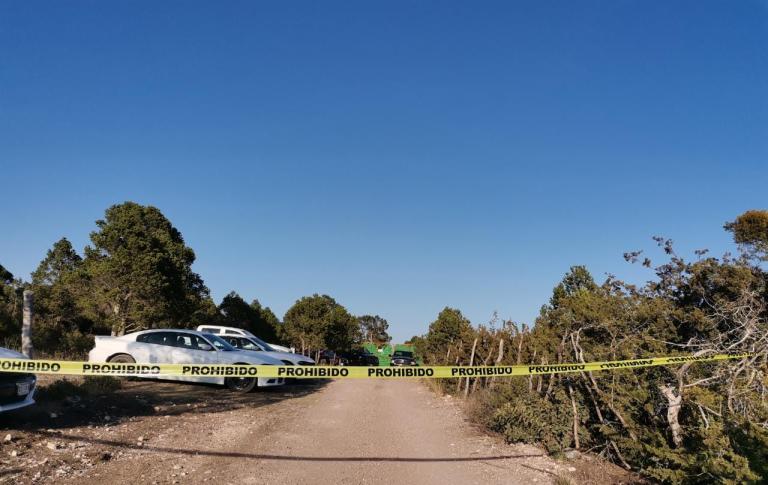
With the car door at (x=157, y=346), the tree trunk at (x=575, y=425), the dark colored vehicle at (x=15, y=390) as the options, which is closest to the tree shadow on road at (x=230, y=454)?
the dark colored vehicle at (x=15, y=390)

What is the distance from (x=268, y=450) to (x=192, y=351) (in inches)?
249

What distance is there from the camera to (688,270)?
11.4m

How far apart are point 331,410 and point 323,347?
34.6 m

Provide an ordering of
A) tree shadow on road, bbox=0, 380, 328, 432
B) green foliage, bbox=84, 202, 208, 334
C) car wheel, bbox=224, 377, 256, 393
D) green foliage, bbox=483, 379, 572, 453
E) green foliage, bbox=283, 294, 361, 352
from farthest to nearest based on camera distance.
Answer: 1. green foliage, bbox=283, 294, 361, 352
2. green foliage, bbox=84, 202, 208, 334
3. car wheel, bbox=224, 377, 256, 393
4. green foliage, bbox=483, 379, 572, 453
5. tree shadow on road, bbox=0, 380, 328, 432

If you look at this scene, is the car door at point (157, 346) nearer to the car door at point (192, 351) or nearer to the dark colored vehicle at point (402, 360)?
the car door at point (192, 351)

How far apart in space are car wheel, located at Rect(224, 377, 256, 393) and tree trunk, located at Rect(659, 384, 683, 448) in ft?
32.2

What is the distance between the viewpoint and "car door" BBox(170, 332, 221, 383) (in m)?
13.0

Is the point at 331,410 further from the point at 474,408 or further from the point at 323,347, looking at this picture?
the point at 323,347

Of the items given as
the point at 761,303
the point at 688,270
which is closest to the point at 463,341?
the point at 688,270

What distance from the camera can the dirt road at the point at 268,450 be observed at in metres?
6.10

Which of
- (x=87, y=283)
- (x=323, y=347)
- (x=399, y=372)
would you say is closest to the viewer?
(x=399, y=372)

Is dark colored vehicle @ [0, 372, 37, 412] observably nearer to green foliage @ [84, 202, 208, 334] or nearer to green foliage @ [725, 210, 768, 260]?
green foliage @ [725, 210, 768, 260]

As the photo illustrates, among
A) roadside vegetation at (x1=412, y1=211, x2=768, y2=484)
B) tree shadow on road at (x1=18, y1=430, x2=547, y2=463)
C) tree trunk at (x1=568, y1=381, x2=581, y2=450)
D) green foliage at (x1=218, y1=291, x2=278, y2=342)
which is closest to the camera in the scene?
roadside vegetation at (x1=412, y1=211, x2=768, y2=484)

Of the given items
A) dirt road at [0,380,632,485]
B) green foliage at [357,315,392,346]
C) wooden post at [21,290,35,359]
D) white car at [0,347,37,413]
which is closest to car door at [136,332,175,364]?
dirt road at [0,380,632,485]
